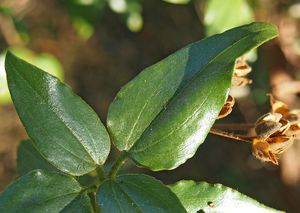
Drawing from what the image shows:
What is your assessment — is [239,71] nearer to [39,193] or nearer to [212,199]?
[212,199]

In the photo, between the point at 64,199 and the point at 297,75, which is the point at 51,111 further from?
the point at 297,75

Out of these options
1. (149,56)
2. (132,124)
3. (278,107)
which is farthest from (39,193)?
(149,56)

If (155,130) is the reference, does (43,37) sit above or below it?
below

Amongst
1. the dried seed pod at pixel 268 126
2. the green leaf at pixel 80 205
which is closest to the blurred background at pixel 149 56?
the dried seed pod at pixel 268 126

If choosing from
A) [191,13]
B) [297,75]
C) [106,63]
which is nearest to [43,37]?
[106,63]

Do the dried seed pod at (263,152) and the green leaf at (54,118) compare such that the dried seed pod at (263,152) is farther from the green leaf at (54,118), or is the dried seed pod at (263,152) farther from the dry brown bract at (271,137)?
the green leaf at (54,118)

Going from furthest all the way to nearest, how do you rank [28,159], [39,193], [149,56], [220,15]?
[149,56], [220,15], [28,159], [39,193]
